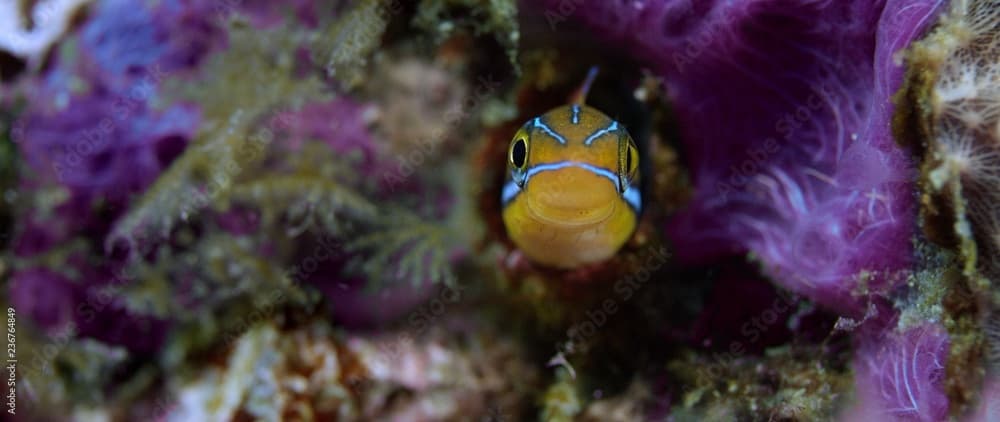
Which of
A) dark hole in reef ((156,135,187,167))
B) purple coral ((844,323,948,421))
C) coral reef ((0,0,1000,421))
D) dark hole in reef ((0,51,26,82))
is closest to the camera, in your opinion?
purple coral ((844,323,948,421))

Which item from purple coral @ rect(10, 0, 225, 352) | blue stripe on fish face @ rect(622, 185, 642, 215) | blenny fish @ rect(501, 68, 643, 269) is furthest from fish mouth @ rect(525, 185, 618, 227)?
purple coral @ rect(10, 0, 225, 352)

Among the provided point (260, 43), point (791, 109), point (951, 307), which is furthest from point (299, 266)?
point (951, 307)

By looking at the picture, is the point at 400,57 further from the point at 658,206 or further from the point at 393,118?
the point at 658,206

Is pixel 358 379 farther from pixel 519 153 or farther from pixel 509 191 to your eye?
pixel 519 153

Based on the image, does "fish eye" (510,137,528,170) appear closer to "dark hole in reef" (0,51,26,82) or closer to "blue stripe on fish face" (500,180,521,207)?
"blue stripe on fish face" (500,180,521,207)

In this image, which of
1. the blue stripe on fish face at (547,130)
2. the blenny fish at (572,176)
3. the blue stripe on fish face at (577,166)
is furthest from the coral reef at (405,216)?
the blue stripe on fish face at (577,166)

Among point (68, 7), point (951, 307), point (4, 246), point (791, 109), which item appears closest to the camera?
point (951, 307)

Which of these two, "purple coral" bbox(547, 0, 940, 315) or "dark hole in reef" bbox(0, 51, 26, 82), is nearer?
"purple coral" bbox(547, 0, 940, 315)

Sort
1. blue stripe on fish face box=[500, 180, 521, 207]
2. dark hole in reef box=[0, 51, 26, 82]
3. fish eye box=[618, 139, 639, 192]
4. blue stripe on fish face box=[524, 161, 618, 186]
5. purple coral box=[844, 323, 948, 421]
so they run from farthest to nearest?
dark hole in reef box=[0, 51, 26, 82], blue stripe on fish face box=[500, 180, 521, 207], fish eye box=[618, 139, 639, 192], blue stripe on fish face box=[524, 161, 618, 186], purple coral box=[844, 323, 948, 421]
